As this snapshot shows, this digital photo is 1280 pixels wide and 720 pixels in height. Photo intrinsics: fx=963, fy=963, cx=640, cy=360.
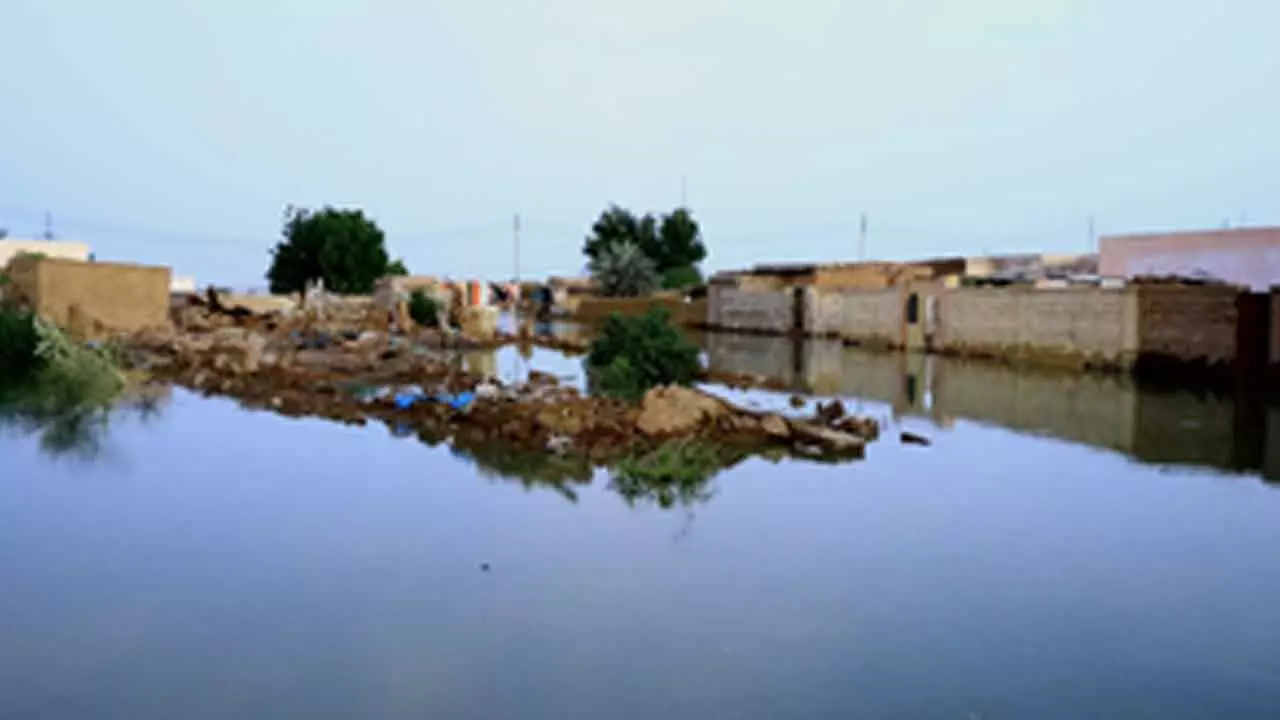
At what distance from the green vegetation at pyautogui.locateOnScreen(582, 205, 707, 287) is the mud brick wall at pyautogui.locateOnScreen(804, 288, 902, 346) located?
32238 millimetres

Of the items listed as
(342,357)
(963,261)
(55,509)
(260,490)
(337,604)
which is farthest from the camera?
(963,261)

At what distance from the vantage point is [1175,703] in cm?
379

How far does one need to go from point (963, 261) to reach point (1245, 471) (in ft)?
89.3

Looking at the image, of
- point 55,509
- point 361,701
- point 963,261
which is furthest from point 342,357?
point 963,261

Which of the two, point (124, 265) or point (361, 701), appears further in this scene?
point (124, 265)

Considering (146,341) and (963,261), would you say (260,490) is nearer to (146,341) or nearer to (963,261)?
(146,341)

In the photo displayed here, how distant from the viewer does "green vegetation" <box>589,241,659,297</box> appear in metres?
49.8

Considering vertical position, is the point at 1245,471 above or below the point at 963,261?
below

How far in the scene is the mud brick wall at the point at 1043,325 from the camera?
57.4 ft

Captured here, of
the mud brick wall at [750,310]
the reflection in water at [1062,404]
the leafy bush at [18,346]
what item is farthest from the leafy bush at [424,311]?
the leafy bush at [18,346]

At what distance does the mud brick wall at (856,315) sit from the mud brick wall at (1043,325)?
2037 mm

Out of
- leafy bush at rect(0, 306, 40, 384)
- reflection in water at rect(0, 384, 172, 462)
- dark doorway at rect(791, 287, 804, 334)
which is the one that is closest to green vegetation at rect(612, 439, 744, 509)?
reflection in water at rect(0, 384, 172, 462)

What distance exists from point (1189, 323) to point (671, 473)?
39.8 feet

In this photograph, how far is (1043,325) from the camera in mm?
19312
